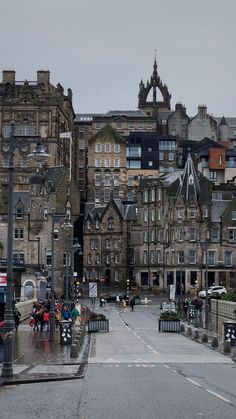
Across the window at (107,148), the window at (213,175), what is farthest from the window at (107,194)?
the window at (213,175)

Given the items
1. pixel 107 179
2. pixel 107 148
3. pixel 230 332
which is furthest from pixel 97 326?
pixel 107 148

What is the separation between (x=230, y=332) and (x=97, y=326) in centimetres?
1468

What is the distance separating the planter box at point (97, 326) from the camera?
54.5 m

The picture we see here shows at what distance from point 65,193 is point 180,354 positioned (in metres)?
88.4

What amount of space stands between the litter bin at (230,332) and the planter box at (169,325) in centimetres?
1250

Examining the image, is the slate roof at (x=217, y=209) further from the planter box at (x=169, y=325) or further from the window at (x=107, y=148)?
the planter box at (x=169, y=325)

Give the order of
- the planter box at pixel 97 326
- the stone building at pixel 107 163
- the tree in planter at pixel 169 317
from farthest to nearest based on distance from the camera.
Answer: the stone building at pixel 107 163, the tree in planter at pixel 169 317, the planter box at pixel 97 326

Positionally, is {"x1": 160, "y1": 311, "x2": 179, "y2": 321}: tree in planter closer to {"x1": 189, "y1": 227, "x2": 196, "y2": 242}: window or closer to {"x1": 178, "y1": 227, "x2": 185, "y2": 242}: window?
{"x1": 189, "y1": 227, "x2": 196, "y2": 242}: window

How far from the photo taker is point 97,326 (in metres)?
54.7

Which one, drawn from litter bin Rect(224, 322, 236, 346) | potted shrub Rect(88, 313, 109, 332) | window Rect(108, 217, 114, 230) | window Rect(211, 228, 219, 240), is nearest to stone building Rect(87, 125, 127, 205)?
window Rect(108, 217, 114, 230)

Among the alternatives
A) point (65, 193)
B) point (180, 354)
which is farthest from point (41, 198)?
point (180, 354)

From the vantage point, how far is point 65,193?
408ft

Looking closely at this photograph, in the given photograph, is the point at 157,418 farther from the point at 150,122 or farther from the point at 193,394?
the point at 150,122

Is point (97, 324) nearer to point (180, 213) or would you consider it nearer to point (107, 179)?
point (180, 213)
